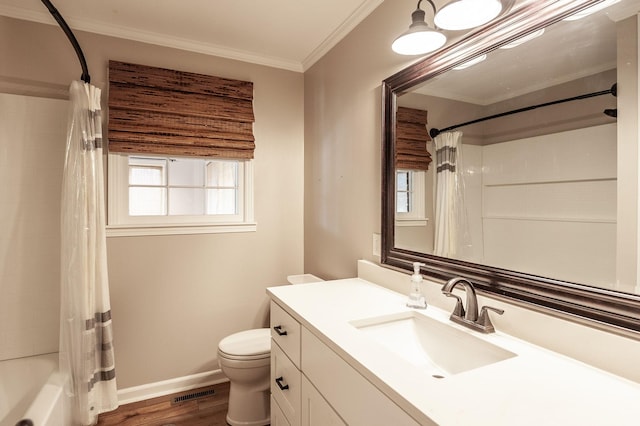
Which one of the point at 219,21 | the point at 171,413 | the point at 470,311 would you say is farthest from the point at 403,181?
the point at 171,413

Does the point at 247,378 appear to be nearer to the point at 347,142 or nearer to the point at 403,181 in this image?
the point at 403,181

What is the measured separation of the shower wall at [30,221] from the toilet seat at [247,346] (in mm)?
1053

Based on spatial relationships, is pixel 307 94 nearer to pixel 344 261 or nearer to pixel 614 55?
pixel 344 261

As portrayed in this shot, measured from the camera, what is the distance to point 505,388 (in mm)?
771

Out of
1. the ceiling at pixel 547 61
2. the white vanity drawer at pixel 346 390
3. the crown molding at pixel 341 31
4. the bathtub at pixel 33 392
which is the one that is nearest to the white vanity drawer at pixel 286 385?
the white vanity drawer at pixel 346 390

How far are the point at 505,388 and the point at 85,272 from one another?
6.41 ft

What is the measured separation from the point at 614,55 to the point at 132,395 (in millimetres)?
2914

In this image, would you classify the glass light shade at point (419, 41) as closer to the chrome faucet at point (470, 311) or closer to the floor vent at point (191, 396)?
the chrome faucet at point (470, 311)

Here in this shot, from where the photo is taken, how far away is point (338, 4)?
1.90 metres

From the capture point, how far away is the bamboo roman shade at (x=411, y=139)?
1540 millimetres

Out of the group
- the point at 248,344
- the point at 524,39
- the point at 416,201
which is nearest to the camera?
the point at 524,39

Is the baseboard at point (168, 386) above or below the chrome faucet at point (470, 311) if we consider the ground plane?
below

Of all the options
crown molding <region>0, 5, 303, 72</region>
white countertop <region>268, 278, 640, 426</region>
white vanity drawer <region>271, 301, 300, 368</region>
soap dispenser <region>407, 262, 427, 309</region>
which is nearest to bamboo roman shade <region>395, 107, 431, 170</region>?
soap dispenser <region>407, 262, 427, 309</region>

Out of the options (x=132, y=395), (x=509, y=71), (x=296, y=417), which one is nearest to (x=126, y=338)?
(x=132, y=395)
